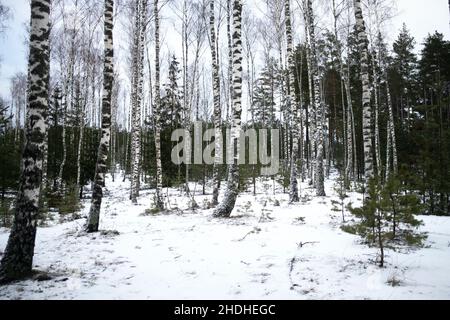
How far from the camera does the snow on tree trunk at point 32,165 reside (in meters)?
4.78

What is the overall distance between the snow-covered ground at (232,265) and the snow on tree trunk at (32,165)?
18.7 inches

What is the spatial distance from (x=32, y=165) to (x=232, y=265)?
392cm

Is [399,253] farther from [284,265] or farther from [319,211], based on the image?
A: [319,211]

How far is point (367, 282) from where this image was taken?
4.20 metres

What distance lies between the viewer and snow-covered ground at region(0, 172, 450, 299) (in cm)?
403

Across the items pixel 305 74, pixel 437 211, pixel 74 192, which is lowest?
pixel 437 211

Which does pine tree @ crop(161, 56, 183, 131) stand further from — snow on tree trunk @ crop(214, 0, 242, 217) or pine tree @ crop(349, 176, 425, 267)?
pine tree @ crop(349, 176, 425, 267)

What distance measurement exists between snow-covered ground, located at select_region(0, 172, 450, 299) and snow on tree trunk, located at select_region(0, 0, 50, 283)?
48 cm

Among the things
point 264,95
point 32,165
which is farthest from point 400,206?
point 264,95

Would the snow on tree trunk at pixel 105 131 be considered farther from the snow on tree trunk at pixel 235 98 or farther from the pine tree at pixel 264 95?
the pine tree at pixel 264 95

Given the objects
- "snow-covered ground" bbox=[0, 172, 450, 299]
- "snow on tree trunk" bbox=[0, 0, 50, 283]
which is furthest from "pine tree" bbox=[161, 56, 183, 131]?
"snow on tree trunk" bbox=[0, 0, 50, 283]
